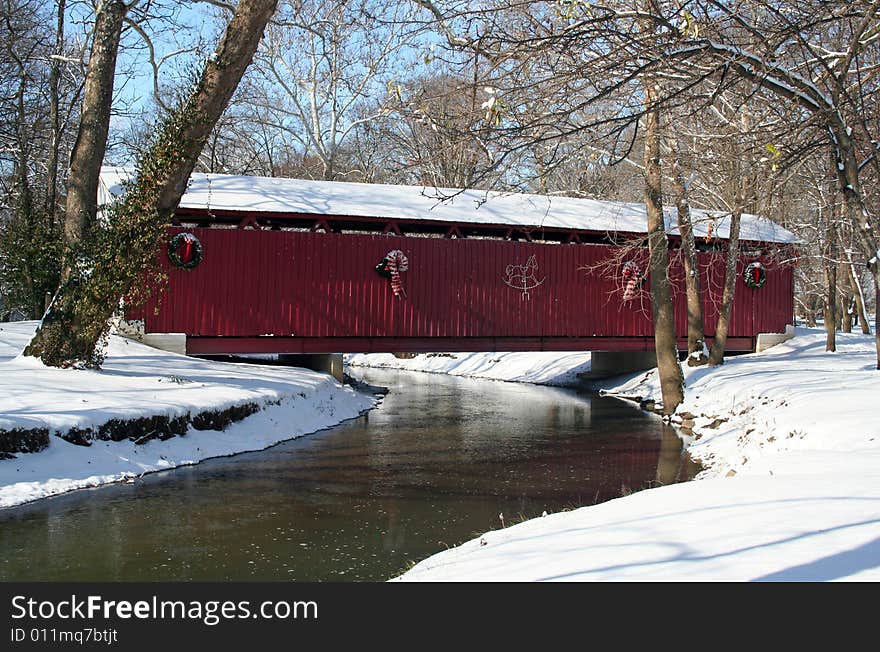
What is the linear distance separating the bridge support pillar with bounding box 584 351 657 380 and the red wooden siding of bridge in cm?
165

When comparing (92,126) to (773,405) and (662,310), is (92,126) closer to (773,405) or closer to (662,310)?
(662,310)

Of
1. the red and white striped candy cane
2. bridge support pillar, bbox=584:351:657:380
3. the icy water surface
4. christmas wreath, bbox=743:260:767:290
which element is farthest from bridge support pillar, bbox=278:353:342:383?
christmas wreath, bbox=743:260:767:290

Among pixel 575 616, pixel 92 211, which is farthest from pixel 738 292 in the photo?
pixel 575 616

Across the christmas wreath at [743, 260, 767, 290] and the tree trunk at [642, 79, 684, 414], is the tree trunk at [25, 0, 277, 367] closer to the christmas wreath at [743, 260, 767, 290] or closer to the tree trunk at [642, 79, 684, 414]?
the tree trunk at [642, 79, 684, 414]

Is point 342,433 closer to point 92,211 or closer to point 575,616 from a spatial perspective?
point 92,211

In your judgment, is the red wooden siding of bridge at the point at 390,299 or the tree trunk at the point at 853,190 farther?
the red wooden siding of bridge at the point at 390,299

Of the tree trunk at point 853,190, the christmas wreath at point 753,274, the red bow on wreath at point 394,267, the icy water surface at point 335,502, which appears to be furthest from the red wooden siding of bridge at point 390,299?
the tree trunk at point 853,190

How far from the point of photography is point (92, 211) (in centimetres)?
1110

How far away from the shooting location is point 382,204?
16297mm

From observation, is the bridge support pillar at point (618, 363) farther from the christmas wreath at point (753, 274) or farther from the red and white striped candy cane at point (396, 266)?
the red and white striped candy cane at point (396, 266)

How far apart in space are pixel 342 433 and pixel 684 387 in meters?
6.80

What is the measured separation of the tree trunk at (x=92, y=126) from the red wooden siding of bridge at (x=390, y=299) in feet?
11.7

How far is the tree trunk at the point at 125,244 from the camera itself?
10477 mm

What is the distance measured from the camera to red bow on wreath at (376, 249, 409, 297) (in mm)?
15766
